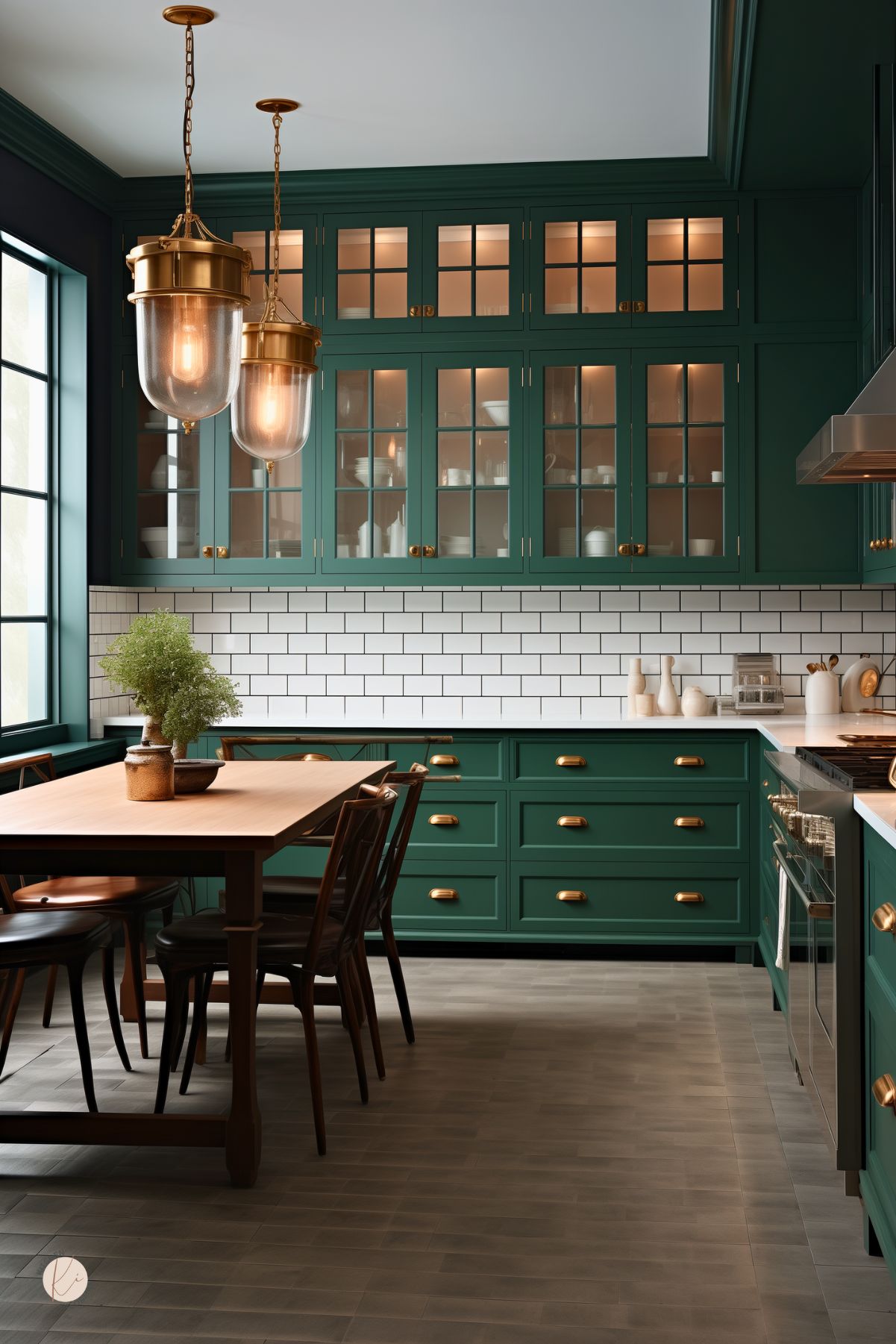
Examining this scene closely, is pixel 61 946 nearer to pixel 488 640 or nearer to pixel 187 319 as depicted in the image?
pixel 187 319

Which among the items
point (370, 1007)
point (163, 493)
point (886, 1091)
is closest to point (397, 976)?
point (370, 1007)

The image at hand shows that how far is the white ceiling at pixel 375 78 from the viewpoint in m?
3.93

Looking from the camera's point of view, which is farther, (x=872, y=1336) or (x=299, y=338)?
(x=299, y=338)

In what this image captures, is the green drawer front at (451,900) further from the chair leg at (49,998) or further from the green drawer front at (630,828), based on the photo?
the chair leg at (49,998)

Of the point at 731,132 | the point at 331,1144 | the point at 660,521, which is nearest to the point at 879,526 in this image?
the point at 660,521

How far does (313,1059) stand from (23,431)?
10.2ft

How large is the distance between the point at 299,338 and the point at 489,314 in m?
1.95

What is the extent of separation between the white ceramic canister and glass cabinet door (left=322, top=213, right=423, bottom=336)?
7.13 ft

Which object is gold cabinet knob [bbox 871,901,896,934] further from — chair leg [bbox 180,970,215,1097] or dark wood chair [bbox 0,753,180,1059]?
dark wood chair [bbox 0,753,180,1059]

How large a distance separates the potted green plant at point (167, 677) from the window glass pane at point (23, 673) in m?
1.73

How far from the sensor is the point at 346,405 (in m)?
5.41

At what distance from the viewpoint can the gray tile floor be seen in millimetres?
2334

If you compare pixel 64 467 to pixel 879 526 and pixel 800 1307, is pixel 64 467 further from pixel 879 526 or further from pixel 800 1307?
pixel 800 1307

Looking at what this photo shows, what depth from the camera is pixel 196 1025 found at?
3525 mm
